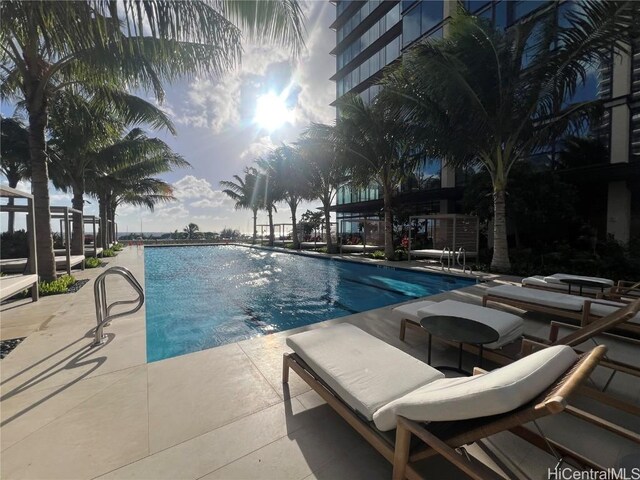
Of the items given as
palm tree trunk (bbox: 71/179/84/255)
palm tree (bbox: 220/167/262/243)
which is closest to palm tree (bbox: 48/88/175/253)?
palm tree trunk (bbox: 71/179/84/255)

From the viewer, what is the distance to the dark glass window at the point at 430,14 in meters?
15.5

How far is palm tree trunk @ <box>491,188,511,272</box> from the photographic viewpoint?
9148 millimetres

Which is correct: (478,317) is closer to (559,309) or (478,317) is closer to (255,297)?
(559,309)

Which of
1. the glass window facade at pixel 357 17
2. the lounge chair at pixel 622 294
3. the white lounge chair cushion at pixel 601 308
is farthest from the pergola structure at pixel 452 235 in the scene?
the glass window facade at pixel 357 17

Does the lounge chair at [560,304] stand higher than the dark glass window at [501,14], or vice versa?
the dark glass window at [501,14]

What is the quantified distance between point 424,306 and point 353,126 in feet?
33.5

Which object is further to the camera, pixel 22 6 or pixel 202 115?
pixel 202 115

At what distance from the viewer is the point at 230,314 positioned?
589cm

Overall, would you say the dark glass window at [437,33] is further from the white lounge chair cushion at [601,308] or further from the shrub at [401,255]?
the white lounge chair cushion at [601,308]

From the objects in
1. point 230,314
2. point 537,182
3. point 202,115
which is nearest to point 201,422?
point 230,314

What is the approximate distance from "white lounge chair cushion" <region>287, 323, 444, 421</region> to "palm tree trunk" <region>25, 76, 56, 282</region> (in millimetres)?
6979

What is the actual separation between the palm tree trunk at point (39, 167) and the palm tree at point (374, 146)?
971 cm

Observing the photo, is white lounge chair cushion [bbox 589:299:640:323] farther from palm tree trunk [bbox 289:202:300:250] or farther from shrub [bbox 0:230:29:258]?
shrub [bbox 0:230:29:258]

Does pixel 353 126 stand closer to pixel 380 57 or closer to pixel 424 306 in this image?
pixel 424 306
